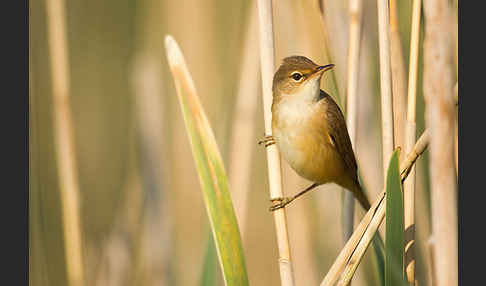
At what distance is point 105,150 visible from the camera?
2.42 meters

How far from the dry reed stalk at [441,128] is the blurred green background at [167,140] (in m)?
0.41

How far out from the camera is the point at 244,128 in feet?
5.86

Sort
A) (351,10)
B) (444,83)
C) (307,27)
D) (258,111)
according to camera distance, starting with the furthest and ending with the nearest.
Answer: (258,111), (307,27), (351,10), (444,83)

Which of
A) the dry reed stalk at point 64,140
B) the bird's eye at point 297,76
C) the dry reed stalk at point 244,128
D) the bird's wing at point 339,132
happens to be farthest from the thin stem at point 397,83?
the dry reed stalk at point 64,140

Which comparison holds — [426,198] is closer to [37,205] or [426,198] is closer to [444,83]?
[444,83]

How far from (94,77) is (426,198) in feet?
4.42

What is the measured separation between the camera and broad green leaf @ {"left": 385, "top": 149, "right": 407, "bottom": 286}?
1.20 metres

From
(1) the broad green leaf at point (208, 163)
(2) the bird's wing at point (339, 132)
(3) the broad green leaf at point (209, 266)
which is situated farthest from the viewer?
(2) the bird's wing at point (339, 132)

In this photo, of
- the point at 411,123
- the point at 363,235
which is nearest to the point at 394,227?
the point at 363,235

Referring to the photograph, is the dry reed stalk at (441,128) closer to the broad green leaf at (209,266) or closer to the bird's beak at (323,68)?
the bird's beak at (323,68)

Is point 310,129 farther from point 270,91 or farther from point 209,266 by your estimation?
point 209,266

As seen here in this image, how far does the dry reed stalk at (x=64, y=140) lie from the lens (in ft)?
→ 5.58

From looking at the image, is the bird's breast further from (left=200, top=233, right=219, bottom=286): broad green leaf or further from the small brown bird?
(left=200, top=233, right=219, bottom=286): broad green leaf

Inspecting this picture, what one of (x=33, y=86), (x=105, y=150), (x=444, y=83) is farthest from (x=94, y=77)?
(x=444, y=83)
